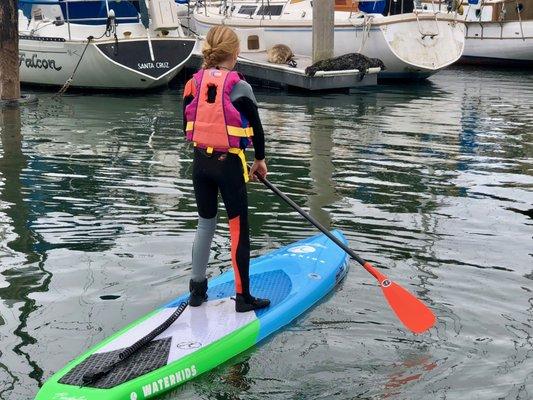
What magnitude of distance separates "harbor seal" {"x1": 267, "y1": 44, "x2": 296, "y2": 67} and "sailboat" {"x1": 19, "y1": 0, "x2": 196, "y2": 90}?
2635 millimetres

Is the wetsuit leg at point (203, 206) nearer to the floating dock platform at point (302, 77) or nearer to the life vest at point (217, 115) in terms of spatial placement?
the life vest at point (217, 115)

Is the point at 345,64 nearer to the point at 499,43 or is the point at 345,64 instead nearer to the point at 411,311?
the point at 499,43

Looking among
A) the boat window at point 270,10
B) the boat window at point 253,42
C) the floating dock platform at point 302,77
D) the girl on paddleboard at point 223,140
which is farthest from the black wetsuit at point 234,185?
the boat window at point 270,10

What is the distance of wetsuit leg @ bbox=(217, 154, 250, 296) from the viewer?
207 inches

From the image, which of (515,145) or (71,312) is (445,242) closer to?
(71,312)

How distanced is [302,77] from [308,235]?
36.3 ft

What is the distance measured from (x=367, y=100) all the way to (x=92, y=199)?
979cm

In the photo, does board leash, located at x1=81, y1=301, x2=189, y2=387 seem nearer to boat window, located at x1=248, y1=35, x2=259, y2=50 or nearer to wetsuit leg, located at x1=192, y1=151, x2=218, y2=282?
wetsuit leg, located at x1=192, y1=151, x2=218, y2=282

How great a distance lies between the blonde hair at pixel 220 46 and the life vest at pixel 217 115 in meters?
0.07

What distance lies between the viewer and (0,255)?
6.96m

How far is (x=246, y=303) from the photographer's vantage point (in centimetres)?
552

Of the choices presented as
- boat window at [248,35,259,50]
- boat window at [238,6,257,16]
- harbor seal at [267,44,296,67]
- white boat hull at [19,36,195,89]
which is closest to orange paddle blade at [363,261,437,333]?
white boat hull at [19,36,195,89]

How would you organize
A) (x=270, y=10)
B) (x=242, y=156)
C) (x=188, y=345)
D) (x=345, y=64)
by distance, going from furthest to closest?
1. (x=270, y=10)
2. (x=345, y=64)
3. (x=242, y=156)
4. (x=188, y=345)

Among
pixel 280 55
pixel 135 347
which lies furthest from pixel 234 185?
pixel 280 55
